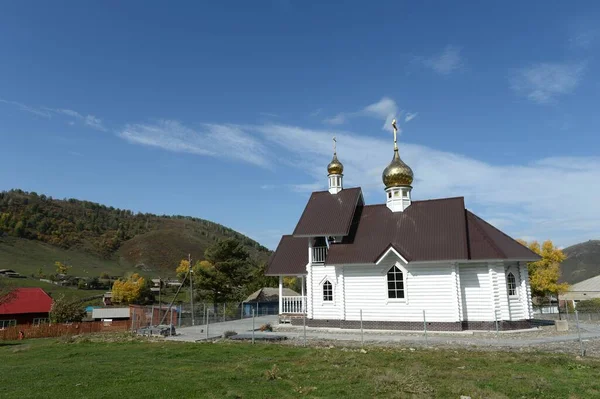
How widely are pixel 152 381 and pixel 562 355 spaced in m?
12.6

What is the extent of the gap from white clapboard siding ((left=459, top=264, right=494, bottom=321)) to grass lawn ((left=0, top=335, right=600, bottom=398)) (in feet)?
22.5

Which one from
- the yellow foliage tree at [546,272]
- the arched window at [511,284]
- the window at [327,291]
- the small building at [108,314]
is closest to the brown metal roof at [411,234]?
the window at [327,291]

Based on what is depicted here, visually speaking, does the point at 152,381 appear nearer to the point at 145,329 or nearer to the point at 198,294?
the point at 145,329

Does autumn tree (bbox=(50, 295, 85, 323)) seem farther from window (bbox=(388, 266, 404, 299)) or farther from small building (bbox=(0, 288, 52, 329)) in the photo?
window (bbox=(388, 266, 404, 299))

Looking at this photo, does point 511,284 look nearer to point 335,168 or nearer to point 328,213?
point 328,213

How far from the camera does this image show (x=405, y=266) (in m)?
22.3

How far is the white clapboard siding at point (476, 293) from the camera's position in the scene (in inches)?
834

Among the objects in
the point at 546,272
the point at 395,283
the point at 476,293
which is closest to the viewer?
the point at 476,293

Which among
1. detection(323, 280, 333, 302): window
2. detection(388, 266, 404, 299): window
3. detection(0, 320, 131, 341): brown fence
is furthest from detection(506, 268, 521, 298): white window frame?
detection(0, 320, 131, 341): brown fence

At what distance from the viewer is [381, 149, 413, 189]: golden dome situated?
25750 mm

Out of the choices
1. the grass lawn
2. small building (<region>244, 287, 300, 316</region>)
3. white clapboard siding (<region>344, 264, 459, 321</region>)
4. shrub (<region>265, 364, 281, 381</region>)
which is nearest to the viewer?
the grass lawn

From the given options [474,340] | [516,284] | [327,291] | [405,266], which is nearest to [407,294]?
[405,266]

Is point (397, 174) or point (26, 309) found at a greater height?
point (397, 174)

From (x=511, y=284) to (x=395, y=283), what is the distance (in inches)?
231
